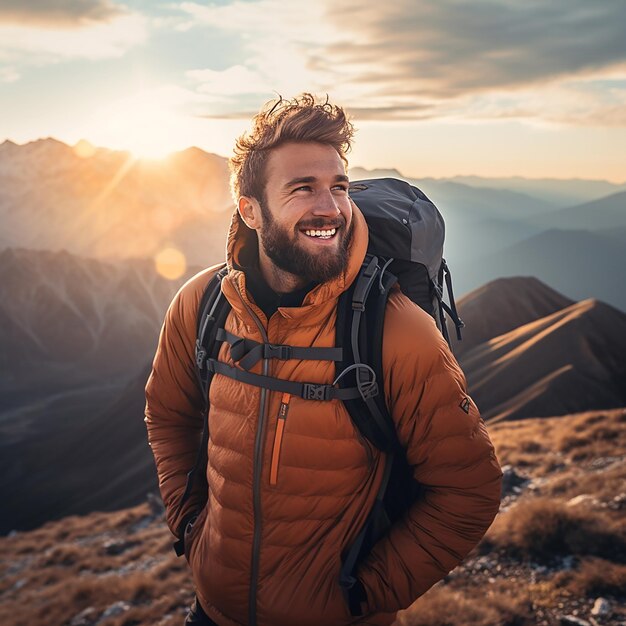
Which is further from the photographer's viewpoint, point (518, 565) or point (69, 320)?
point (69, 320)

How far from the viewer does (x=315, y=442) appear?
3.21 metres

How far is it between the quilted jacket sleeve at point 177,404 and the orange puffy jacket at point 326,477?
1.70 feet

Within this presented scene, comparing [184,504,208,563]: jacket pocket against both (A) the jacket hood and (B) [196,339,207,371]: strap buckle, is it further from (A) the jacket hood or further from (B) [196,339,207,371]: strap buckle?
(A) the jacket hood

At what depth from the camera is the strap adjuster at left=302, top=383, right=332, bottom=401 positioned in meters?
3.15

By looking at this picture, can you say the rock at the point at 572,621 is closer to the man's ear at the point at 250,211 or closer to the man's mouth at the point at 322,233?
the man's mouth at the point at 322,233

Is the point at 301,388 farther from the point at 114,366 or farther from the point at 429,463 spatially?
the point at 114,366

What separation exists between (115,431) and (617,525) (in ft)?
238

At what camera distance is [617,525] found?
8484 millimetres

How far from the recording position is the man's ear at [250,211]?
359cm

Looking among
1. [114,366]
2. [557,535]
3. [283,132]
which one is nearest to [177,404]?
[283,132]

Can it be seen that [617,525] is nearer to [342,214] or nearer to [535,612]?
[535,612]

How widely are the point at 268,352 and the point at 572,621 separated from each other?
5656 millimetres

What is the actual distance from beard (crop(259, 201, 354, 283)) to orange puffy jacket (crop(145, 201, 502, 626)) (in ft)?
0.26

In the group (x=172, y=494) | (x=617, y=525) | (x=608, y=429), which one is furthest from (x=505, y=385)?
(x=172, y=494)
